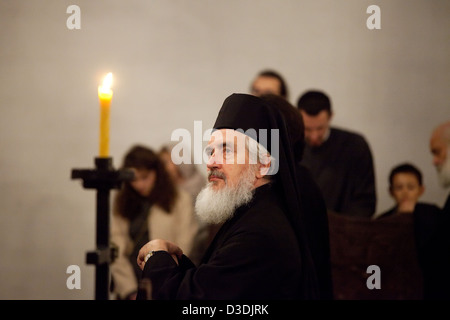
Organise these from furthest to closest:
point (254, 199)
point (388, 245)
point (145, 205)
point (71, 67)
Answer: point (71, 67)
point (145, 205)
point (388, 245)
point (254, 199)

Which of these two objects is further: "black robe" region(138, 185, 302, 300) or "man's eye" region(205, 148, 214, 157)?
"man's eye" region(205, 148, 214, 157)

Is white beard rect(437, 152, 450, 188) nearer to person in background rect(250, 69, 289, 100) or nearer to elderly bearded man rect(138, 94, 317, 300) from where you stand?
person in background rect(250, 69, 289, 100)

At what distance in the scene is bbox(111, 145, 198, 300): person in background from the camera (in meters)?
4.24

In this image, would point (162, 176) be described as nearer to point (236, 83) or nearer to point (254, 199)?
point (236, 83)

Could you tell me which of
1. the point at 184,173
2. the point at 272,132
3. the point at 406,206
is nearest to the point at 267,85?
the point at 184,173

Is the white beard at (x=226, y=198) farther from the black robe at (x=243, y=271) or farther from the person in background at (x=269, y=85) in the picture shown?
the person in background at (x=269, y=85)

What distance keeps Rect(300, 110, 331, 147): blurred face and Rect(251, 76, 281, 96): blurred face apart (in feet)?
0.98

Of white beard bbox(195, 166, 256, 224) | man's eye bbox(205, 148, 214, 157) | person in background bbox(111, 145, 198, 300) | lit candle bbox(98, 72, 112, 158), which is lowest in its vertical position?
person in background bbox(111, 145, 198, 300)

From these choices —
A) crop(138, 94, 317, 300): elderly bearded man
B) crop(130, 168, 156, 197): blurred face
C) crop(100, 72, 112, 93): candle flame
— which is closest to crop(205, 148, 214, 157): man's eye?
crop(138, 94, 317, 300): elderly bearded man

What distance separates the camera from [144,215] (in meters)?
4.36

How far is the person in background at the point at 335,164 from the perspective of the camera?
4543mm

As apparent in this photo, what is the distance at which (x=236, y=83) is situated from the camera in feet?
18.5
